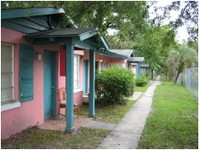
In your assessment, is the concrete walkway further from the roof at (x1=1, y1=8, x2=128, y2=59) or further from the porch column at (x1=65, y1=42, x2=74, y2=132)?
the roof at (x1=1, y1=8, x2=128, y2=59)

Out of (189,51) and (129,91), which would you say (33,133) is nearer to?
(129,91)

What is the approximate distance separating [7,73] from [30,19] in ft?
5.81

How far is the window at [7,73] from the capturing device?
6.96 m

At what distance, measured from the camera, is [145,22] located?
7.07 metres

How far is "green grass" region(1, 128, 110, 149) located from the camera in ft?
21.0

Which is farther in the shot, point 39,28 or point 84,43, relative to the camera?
point 84,43

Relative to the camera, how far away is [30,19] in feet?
26.1

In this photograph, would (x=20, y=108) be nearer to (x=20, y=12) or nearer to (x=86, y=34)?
(x=20, y=12)

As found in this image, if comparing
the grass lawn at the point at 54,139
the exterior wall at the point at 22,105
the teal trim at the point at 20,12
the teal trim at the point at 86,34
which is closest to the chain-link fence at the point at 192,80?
the teal trim at the point at 86,34

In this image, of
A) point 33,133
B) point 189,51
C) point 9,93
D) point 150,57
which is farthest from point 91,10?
point 150,57

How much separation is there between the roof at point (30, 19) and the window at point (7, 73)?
589 mm

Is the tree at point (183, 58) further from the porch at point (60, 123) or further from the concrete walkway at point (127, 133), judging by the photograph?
the porch at point (60, 123)

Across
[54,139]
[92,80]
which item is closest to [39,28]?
[92,80]

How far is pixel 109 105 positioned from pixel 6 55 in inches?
261
